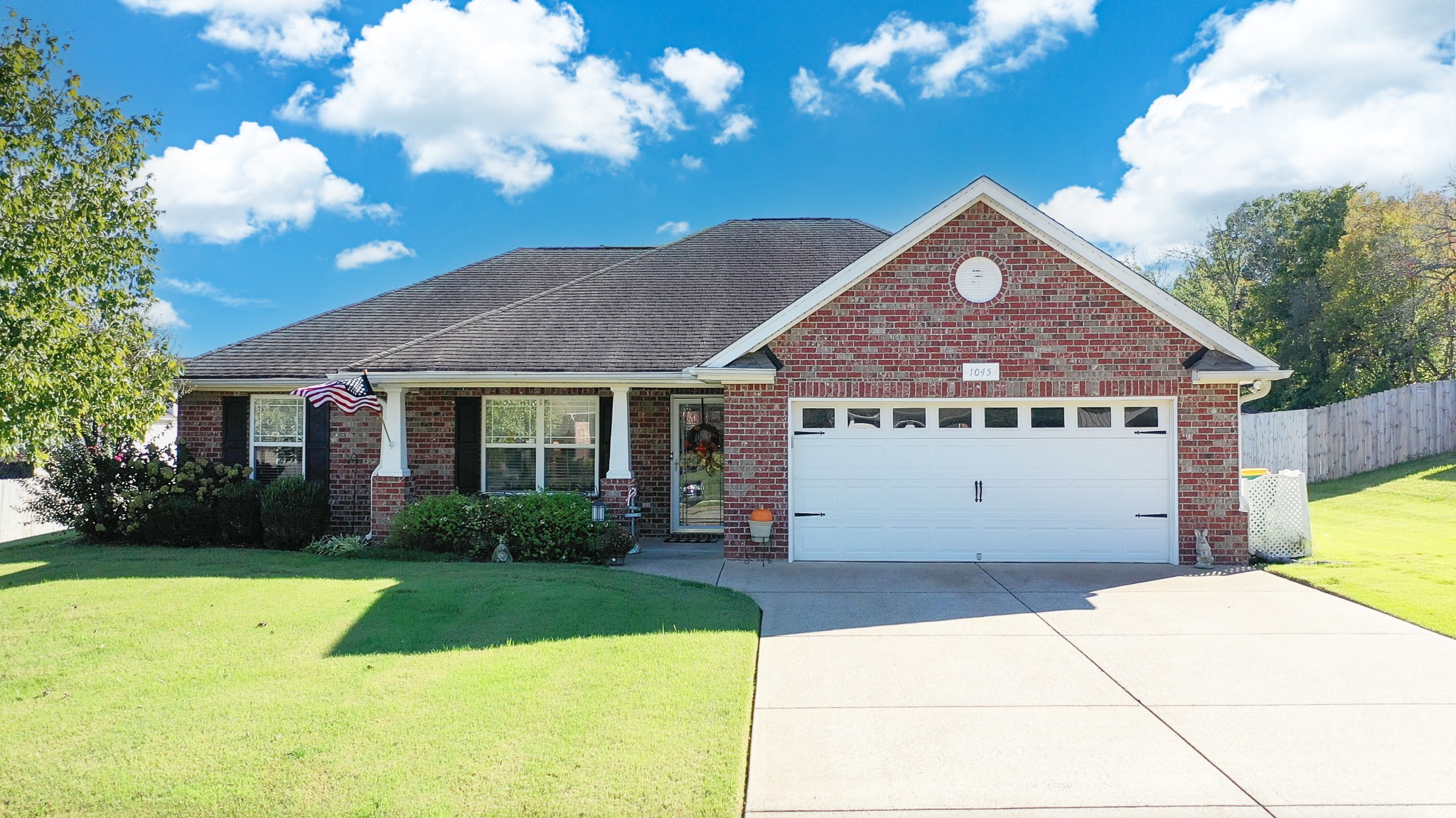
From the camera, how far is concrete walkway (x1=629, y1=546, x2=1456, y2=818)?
14.9ft

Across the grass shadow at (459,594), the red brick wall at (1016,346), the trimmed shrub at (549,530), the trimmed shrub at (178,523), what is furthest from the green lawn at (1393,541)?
the trimmed shrub at (178,523)

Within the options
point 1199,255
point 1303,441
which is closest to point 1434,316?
point 1303,441

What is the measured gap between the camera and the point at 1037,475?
1146 cm

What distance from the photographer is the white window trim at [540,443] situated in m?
13.6

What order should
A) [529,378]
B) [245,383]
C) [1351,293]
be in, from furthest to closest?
[1351,293] → [245,383] → [529,378]

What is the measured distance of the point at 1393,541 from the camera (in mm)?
13461

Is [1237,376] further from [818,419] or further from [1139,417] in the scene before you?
[818,419]

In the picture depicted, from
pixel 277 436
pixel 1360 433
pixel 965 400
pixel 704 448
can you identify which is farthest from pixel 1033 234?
pixel 1360 433

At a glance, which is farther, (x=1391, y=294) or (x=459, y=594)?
(x=1391, y=294)

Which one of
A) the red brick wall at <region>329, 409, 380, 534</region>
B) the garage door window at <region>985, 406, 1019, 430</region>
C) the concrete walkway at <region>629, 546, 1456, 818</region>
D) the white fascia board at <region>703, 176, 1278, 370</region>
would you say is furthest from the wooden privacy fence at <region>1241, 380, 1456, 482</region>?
the red brick wall at <region>329, 409, 380, 534</region>

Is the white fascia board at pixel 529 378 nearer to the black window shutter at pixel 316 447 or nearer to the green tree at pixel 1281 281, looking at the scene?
the black window shutter at pixel 316 447

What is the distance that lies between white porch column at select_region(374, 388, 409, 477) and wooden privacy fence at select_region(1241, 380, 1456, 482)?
18810 millimetres

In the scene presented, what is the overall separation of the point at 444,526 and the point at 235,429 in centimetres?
499

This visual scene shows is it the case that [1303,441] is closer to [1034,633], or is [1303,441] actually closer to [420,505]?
[1034,633]
